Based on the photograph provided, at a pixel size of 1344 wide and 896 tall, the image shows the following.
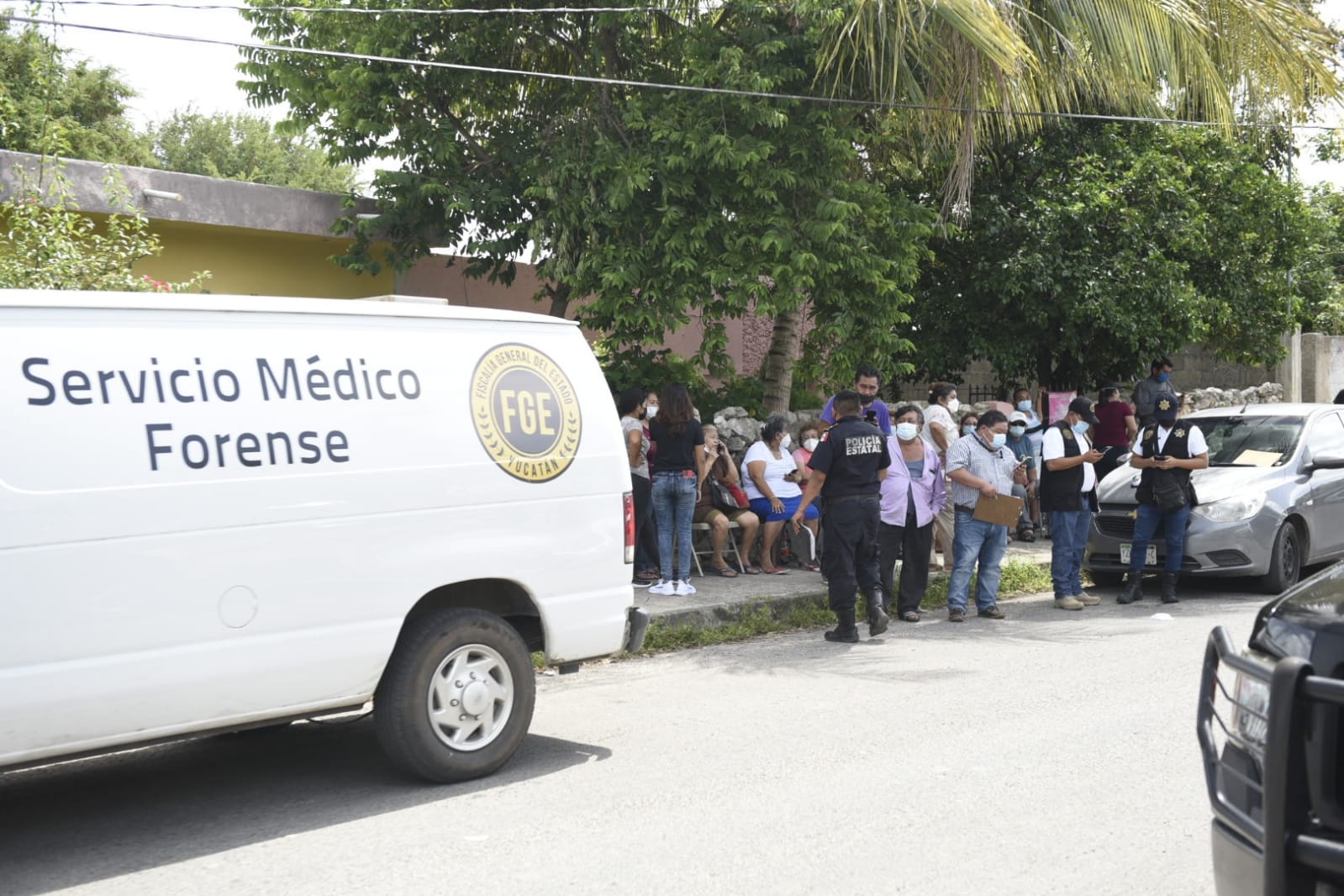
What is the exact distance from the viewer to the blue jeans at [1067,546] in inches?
448

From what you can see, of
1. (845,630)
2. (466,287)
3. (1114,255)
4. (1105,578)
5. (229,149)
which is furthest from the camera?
(229,149)

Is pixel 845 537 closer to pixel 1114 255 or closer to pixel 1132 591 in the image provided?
pixel 1132 591

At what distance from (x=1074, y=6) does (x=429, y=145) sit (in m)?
7.10

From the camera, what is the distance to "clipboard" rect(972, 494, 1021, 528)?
417 inches

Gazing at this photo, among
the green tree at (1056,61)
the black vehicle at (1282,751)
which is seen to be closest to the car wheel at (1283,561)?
the green tree at (1056,61)

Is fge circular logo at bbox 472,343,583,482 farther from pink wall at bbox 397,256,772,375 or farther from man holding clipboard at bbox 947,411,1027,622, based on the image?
pink wall at bbox 397,256,772,375

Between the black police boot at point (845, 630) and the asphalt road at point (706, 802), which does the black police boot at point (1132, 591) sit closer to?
the black police boot at point (845, 630)

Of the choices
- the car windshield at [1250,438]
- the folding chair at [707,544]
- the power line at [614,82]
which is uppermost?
the power line at [614,82]

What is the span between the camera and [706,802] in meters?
5.72

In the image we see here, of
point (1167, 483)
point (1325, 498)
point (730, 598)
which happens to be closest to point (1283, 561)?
point (1325, 498)

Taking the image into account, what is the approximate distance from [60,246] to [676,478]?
515 centimetres

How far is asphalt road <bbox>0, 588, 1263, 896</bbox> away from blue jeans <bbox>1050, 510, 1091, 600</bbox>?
2894 mm

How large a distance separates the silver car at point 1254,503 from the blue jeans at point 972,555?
1.58 meters

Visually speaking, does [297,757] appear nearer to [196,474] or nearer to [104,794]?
[104,794]
